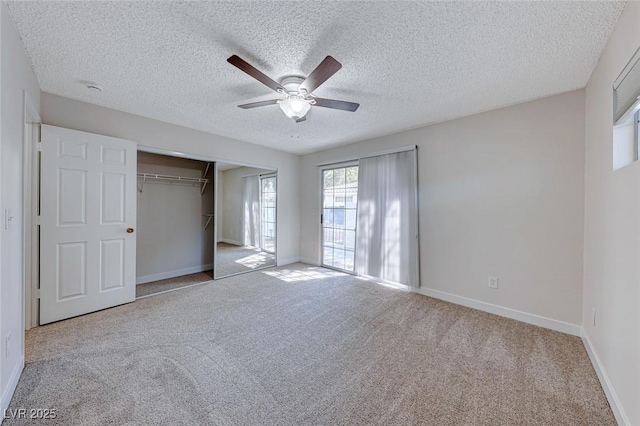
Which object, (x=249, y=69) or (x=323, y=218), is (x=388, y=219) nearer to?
(x=323, y=218)

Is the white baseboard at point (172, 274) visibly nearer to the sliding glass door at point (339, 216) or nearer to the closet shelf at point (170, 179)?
the closet shelf at point (170, 179)

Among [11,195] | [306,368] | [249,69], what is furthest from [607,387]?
[11,195]

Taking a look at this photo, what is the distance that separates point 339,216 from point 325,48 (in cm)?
318

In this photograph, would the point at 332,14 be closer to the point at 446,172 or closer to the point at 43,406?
the point at 446,172

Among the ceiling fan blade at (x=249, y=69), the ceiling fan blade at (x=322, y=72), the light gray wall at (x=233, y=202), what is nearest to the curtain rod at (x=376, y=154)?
the light gray wall at (x=233, y=202)

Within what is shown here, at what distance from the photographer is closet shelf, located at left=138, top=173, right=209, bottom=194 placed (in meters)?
3.93

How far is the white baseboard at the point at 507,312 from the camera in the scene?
240 cm

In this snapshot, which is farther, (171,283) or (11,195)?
(171,283)

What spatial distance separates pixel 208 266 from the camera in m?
4.70

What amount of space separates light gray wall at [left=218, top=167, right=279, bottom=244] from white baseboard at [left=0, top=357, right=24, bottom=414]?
280 centimetres

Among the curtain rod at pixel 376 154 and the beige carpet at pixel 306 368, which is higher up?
the curtain rod at pixel 376 154

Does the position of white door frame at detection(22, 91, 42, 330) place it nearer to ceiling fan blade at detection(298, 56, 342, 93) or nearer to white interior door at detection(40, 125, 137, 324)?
white interior door at detection(40, 125, 137, 324)

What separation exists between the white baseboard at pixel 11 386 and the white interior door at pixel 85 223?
0.99 meters

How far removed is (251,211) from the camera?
4.78 meters
